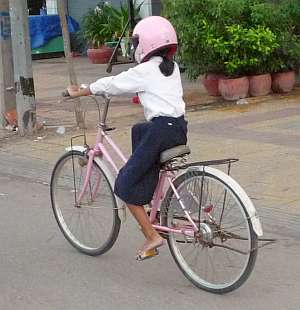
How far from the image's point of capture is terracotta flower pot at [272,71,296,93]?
40.2 feet

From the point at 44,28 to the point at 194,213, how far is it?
17405 mm

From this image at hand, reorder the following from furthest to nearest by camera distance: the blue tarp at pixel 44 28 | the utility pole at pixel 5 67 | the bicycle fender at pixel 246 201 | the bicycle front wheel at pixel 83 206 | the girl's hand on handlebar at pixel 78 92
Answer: the blue tarp at pixel 44 28, the utility pole at pixel 5 67, the bicycle front wheel at pixel 83 206, the girl's hand on handlebar at pixel 78 92, the bicycle fender at pixel 246 201

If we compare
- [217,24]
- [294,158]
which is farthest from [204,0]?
[294,158]

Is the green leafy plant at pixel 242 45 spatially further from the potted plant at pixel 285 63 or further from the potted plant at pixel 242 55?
the potted plant at pixel 285 63

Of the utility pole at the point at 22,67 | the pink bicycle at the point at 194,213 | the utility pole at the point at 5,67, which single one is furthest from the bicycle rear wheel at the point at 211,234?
the utility pole at the point at 5,67

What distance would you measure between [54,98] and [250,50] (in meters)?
3.79

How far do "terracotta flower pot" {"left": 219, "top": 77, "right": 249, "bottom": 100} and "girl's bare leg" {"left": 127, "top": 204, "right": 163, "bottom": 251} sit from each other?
7317 mm

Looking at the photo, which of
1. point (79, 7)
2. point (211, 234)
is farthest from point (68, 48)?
point (79, 7)

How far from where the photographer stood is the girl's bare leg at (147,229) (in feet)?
15.4

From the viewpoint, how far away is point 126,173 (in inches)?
183

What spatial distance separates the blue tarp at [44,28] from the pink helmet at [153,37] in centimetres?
1692

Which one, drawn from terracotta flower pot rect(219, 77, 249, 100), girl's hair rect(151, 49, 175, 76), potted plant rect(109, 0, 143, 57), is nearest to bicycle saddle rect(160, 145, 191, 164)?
girl's hair rect(151, 49, 175, 76)

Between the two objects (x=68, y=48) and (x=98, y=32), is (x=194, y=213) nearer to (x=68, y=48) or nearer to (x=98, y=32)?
(x=68, y=48)

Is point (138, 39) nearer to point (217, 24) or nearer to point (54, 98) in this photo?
point (217, 24)
